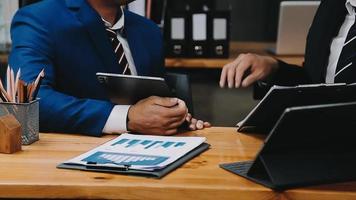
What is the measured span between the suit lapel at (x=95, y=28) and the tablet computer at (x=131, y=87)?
0.28 m

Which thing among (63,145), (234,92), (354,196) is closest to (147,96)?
(63,145)

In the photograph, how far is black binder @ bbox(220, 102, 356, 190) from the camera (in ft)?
3.67

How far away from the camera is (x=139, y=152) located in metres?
1.33

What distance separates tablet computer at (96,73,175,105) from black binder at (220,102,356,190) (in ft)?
1.12

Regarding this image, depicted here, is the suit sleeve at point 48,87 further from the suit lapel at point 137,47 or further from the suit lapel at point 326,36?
the suit lapel at point 326,36

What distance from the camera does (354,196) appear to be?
1112mm

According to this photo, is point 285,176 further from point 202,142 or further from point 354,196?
point 202,142

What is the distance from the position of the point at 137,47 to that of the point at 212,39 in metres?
1.35

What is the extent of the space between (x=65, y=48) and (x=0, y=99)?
42 cm

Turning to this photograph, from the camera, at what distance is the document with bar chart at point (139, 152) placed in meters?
1.24

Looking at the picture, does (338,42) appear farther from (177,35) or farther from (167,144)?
(177,35)

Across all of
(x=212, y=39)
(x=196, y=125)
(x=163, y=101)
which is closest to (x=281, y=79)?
(x=196, y=125)

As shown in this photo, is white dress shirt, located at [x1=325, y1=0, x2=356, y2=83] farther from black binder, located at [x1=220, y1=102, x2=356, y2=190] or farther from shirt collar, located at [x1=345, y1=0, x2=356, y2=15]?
black binder, located at [x1=220, y1=102, x2=356, y2=190]

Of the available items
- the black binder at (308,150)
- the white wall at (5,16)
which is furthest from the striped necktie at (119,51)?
the white wall at (5,16)
